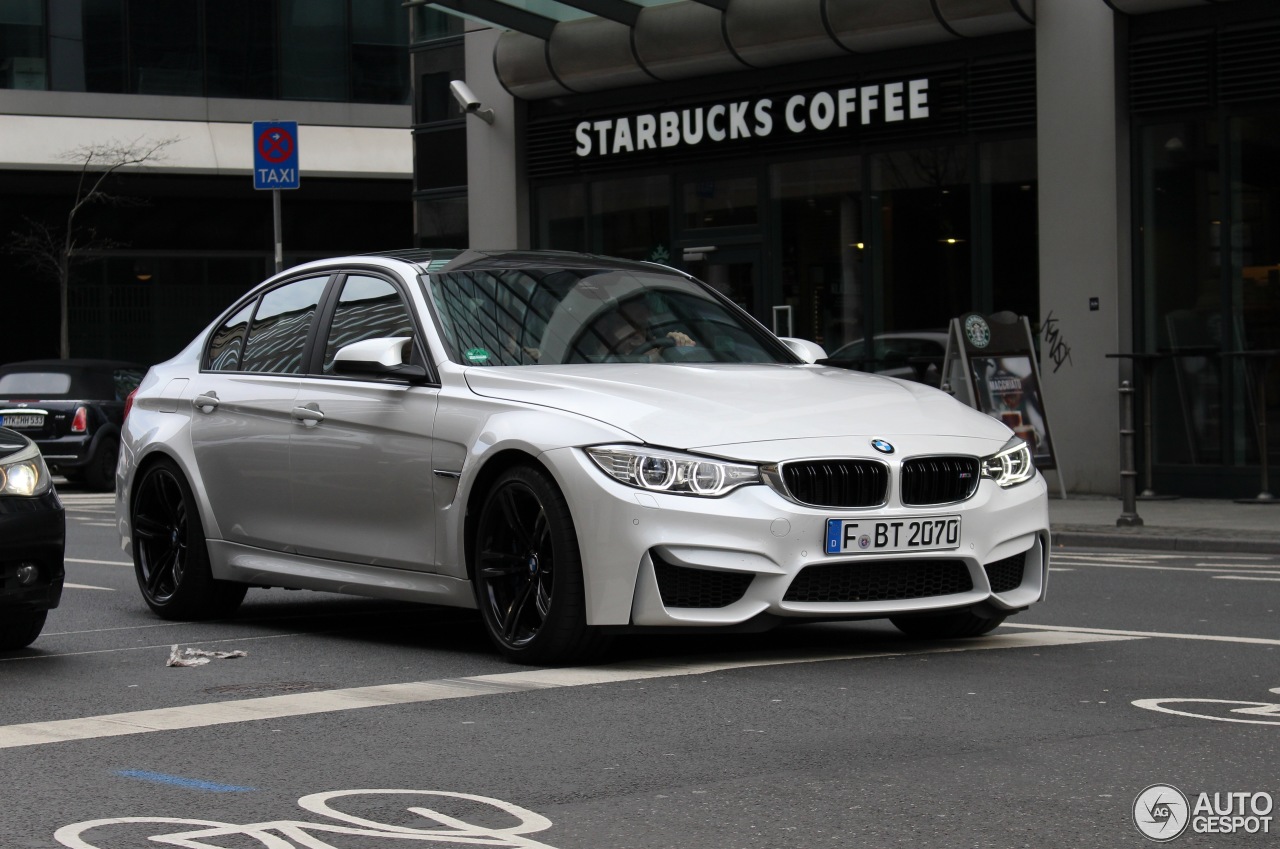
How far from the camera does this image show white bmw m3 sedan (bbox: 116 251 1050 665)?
22.0 ft

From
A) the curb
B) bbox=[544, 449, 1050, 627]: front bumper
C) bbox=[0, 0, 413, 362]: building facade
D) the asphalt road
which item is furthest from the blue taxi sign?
bbox=[0, 0, 413, 362]: building facade

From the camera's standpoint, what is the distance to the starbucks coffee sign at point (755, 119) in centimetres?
1992

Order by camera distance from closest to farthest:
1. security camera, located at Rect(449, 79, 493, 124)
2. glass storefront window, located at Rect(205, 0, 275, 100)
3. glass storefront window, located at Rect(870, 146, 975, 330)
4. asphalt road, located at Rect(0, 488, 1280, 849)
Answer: asphalt road, located at Rect(0, 488, 1280, 849), glass storefront window, located at Rect(870, 146, 975, 330), security camera, located at Rect(449, 79, 493, 124), glass storefront window, located at Rect(205, 0, 275, 100)

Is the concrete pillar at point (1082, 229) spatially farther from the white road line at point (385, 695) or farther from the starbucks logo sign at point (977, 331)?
the white road line at point (385, 695)

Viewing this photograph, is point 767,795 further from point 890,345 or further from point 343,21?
point 343,21

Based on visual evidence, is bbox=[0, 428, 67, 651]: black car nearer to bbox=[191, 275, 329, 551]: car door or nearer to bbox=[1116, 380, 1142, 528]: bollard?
bbox=[191, 275, 329, 551]: car door

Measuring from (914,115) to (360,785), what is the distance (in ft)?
51.3

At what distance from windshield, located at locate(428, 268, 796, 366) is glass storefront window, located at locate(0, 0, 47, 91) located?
32.6 meters

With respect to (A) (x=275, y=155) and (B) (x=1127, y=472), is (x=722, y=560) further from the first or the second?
(A) (x=275, y=155)

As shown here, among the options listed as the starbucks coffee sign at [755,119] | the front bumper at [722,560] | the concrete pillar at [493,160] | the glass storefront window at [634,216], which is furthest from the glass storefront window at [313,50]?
the front bumper at [722,560]

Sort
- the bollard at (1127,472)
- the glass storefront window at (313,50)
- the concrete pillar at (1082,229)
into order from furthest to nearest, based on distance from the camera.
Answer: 1. the glass storefront window at (313,50)
2. the concrete pillar at (1082,229)
3. the bollard at (1127,472)

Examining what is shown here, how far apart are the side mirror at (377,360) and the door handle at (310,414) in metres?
0.44

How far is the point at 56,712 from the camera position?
6406 mm

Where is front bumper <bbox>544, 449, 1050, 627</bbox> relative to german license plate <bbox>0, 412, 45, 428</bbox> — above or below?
below
